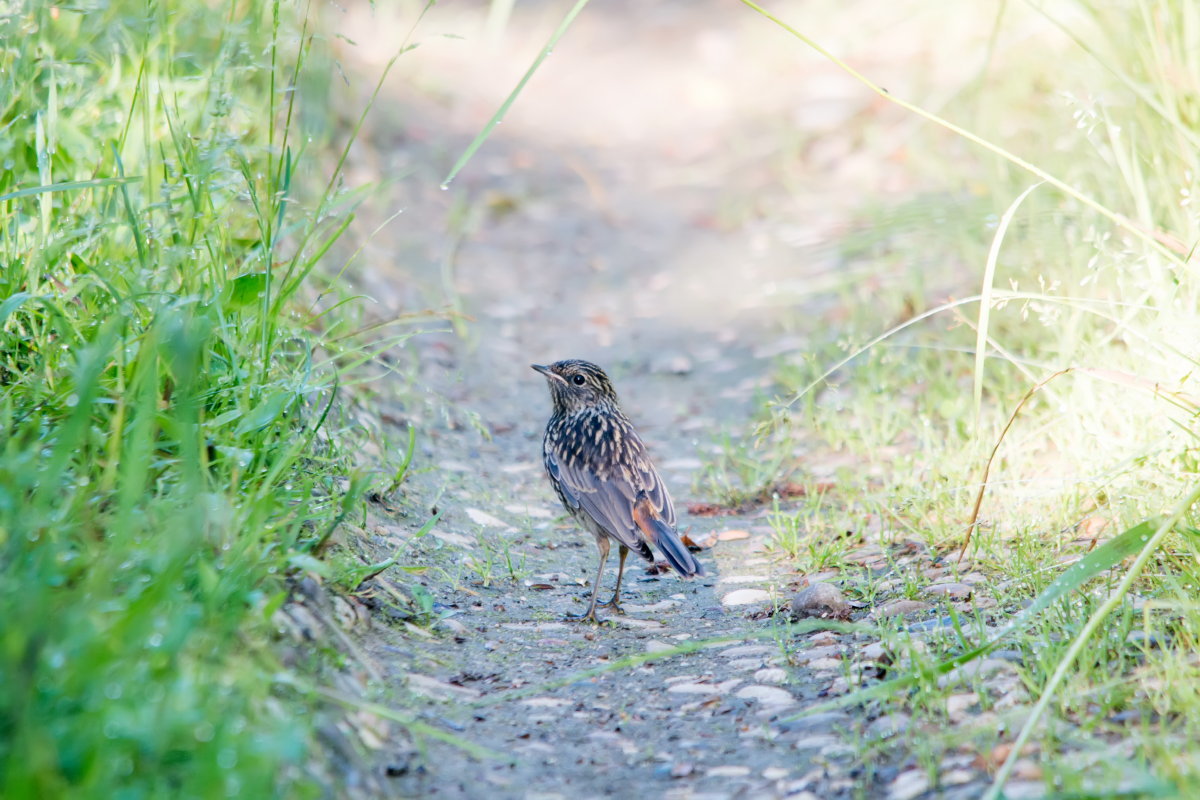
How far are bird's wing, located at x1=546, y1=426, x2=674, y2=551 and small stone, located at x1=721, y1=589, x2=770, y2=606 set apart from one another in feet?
1.44

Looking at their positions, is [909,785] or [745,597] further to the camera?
[745,597]

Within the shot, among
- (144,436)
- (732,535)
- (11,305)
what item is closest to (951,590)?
(732,535)

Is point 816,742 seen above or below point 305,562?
below

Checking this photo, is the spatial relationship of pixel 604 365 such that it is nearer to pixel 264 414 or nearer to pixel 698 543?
pixel 698 543

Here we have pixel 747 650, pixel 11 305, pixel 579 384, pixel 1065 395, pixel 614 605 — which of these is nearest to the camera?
pixel 11 305

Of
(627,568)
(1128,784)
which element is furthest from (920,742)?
(627,568)

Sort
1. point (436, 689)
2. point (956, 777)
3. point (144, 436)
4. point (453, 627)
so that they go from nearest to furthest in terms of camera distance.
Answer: point (956, 777)
point (144, 436)
point (436, 689)
point (453, 627)

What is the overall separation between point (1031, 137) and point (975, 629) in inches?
224

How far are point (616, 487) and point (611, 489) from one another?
3cm

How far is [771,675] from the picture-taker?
384 cm

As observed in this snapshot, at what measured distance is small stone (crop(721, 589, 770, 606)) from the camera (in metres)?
4.66

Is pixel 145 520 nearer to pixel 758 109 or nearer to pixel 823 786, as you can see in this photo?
pixel 823 786

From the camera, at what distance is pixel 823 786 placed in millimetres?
3080

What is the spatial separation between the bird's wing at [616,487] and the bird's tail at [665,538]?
1.3 inches
